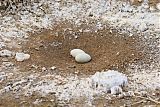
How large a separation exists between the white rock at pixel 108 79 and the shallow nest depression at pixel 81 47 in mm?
185

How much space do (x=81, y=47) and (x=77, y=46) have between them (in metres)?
0.03

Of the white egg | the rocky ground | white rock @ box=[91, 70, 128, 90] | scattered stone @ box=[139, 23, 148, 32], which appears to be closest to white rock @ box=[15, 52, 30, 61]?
the rocky ground

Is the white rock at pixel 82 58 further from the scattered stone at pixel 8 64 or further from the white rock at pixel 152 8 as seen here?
the white rock at pixel 152 8

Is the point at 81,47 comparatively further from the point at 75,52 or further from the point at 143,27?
the point at 143,27

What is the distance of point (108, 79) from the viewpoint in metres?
2.66

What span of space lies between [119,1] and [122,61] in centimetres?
95

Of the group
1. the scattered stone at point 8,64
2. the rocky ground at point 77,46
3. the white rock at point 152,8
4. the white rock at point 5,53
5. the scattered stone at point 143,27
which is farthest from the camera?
the white rock at point 152,8

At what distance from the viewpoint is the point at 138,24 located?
349 centimetres

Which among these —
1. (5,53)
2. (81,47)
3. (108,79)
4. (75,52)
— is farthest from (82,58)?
(5,53)

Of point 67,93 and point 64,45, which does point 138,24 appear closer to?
point 64,45

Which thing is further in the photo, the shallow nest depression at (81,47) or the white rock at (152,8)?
the white rock at (152,8)

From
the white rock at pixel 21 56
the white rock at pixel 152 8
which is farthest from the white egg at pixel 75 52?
the white rock at pixel 152 8

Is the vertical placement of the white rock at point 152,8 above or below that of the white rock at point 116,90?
above

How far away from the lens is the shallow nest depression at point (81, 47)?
2.96 m
